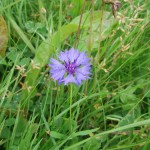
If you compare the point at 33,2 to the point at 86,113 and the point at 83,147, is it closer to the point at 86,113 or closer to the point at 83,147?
the point at 86,113

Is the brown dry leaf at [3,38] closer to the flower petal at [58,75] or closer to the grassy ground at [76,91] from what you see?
the grassy ground at [76,91]

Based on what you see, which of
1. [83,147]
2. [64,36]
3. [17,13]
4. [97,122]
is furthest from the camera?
[17,13]

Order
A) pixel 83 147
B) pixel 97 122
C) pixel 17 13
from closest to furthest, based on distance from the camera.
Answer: pixel 83 147 → pixel 97 122 → pixel 17 13

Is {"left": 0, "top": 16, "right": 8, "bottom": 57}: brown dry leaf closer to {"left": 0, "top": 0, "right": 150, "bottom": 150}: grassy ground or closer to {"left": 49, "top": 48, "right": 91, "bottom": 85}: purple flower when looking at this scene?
{"left": 0, "top": 0, "right": 150, "bottom": 150}: grassy ground

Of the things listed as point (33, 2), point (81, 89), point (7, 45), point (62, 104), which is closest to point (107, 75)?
point (81, 89)

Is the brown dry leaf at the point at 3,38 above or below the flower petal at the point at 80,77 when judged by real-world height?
above

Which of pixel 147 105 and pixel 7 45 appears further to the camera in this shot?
pixel 7 45

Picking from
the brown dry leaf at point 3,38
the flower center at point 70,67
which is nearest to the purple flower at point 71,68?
the flower center at point 70,67
